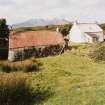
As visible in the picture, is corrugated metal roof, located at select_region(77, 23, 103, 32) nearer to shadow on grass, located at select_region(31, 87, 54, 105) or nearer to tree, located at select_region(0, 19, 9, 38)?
tree, located at select_region(0, 19, 9, 38)

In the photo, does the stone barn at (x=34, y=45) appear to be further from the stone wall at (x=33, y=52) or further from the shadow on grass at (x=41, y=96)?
the shadow on grass at (x=41, y=96)

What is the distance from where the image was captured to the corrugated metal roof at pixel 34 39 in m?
45.3

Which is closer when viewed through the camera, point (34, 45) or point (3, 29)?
point (34, 45)

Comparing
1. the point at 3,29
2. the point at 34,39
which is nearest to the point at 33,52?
the point at 34,39

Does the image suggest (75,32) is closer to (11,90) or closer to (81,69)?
(81,69)

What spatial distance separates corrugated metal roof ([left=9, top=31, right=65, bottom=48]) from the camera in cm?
4531

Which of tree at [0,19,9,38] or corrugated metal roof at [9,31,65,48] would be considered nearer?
corrugated metal roof at [9,31,65,48]

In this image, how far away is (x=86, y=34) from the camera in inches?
2886

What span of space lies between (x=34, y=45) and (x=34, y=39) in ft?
5.68

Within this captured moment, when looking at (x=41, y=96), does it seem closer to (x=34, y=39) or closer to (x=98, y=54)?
(x=98, y=54)

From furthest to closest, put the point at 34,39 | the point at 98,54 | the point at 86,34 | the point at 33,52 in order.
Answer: the point at 86,34, the point at 34,39, the point at 33,52, the point at 98,54

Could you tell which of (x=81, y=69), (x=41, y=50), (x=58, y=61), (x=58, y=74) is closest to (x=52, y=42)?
(x=41, y=50)

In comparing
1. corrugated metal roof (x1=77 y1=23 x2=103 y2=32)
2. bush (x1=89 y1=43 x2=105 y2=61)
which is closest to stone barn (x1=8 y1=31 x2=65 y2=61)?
bush (x1=89 y1=43 x2=105 y2=61)

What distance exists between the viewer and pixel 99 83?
19.3 m
